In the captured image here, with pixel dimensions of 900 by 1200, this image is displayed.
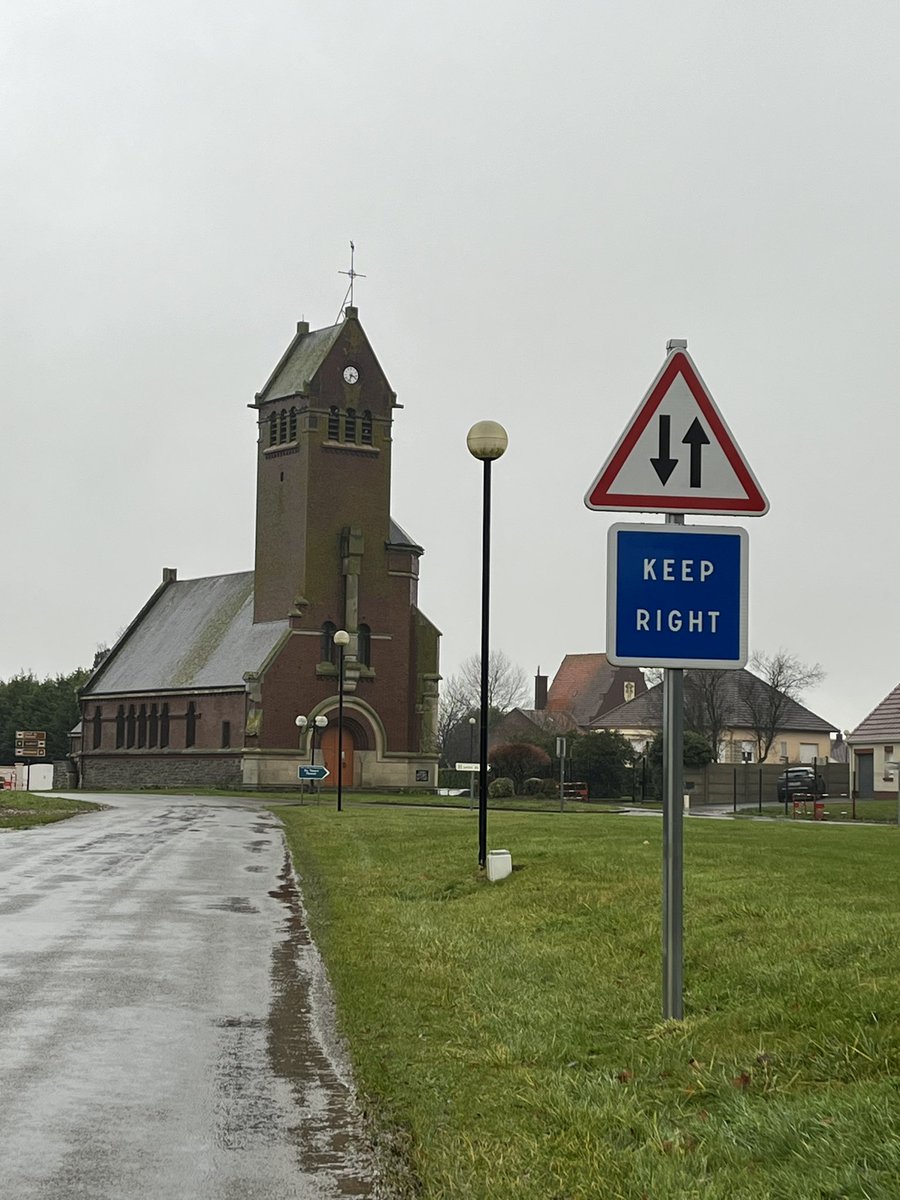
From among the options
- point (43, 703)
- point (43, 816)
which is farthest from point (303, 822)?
point (43, 703)

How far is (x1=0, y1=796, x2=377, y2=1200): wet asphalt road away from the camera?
21.1 feet

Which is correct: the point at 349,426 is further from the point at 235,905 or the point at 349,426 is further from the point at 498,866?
the point at 235,905

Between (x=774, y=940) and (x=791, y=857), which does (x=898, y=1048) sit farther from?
(x=791, y=857)

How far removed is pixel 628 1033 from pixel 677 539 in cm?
279

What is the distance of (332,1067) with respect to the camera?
8.52 metres

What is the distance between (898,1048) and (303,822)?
32713 mm

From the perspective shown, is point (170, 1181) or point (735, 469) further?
point (735, 469)

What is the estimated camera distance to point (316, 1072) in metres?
8.40

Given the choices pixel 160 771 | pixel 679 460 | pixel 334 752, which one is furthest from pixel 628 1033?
pixel 160 771

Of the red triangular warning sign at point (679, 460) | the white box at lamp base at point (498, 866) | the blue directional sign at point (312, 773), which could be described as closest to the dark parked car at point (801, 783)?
the blue directional sign at point (312, 773)

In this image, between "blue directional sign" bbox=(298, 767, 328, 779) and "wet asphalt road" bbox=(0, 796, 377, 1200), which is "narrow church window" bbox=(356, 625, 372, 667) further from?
"wet asphalt road" bbox=(0, 796, 377, 1200)

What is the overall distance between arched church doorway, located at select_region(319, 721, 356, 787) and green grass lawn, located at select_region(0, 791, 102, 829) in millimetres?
23335

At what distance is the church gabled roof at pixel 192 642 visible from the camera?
7981cm

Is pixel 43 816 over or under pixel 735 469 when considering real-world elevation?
under
